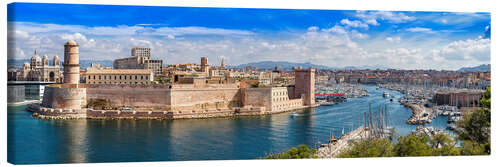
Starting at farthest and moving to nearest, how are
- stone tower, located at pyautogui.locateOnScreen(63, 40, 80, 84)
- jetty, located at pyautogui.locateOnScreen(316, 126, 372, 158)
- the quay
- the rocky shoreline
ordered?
the quay < stone tower, located at pyautogui.locateOnScreen(63, 40, 80, 84) < the rocky shoreline < jetty, located at pyautogui.locateOnScreen(316, 126, 372, 158)

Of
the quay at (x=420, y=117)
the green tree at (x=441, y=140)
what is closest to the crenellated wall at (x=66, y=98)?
the quay at (x=420, y=117)

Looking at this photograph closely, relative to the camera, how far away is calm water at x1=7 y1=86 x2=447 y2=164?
27.6ft

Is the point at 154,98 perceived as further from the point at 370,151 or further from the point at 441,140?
the point at 441,140

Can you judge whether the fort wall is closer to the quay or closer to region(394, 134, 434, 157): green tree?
the quay

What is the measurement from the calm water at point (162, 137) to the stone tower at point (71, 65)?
5.58 feet

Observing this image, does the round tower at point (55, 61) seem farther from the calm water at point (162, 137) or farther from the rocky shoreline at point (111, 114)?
the calm water at point (162, 137)

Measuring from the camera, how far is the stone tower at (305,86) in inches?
797

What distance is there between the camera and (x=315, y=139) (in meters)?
11.0

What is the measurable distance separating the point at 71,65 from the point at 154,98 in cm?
282

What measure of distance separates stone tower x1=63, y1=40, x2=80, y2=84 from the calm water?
1.70 metres

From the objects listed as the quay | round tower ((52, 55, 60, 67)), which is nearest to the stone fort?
the quay

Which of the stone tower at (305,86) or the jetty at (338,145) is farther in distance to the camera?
the stone tower at (305,86)

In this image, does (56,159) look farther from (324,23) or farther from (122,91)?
(122,91)

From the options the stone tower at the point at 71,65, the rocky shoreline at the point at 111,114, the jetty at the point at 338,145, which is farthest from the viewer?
the stone tower at the point at 71,65
